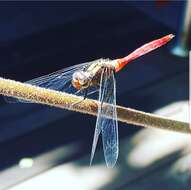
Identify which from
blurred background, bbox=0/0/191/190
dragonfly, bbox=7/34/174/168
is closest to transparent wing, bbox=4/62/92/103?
dragonfly, bbox=7/34/174/168

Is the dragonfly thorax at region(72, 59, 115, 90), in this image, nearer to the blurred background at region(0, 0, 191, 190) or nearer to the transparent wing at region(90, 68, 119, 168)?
the transparent wing at region(90, 68, 119, 168)

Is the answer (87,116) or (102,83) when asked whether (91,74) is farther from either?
(87,116)

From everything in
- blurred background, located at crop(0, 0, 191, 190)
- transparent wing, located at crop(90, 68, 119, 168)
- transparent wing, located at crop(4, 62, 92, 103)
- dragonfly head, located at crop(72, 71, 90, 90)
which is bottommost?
transparent wing, located at crop(90, 68, 119, 168)

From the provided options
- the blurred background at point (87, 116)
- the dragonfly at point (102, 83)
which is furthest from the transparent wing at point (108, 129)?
the blurred background at point (87, 116)

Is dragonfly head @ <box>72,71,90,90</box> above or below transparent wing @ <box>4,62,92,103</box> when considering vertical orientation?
below

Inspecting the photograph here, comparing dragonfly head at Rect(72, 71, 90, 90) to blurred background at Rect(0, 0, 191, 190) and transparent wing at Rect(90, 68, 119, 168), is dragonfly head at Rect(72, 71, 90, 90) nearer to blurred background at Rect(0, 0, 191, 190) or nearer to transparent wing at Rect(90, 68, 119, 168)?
transparent wing at Rect(90, 68, 119, 168)

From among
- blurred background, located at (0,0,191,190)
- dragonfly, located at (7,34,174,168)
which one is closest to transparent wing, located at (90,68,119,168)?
dragonfly, located at (7,34,174,168)

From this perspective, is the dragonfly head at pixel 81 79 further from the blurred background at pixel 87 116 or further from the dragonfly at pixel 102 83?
the blurred background at pixel 87 116

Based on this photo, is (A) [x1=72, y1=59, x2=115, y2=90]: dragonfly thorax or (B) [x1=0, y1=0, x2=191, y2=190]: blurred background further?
(B) [x1=0, y1=0, x2=191, y2=190]: blurred background

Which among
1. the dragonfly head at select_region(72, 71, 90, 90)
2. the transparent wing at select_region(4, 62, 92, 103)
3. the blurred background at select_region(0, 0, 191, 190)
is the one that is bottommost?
the dragonfly head at select_region(72, 71, 90, 90)

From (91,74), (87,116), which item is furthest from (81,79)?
(87,116)
